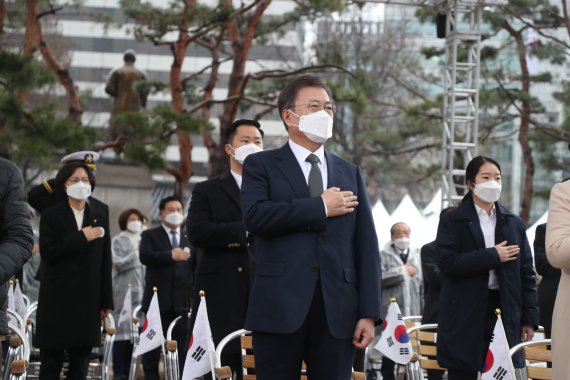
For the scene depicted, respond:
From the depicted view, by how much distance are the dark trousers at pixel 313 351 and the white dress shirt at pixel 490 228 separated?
8.23 ft

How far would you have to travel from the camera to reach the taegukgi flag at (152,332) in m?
8.16

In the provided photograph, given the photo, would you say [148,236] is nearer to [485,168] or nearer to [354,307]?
[485,168]

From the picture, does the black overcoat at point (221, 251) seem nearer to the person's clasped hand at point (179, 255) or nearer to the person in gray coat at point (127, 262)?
the person's clasped hand at point (179, 255)

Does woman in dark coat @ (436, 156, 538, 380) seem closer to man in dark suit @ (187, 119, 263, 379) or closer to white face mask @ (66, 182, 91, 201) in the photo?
man in dark suit @ (187, 119, 263, 379)

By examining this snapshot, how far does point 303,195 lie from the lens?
5.23 m

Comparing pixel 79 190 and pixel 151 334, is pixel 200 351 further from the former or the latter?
pixel 79 190

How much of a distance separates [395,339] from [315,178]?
243 cm

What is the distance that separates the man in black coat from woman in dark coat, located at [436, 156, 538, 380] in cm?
126

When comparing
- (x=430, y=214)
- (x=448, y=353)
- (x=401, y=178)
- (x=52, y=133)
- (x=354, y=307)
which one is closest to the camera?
(x=354, y=307)

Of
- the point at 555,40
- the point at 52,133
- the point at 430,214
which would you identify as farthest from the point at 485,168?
the point at 555,40

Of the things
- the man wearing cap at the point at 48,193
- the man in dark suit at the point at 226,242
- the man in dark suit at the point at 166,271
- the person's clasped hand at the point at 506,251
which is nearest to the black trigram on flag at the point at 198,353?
the man in dark suit at the point at 226,242

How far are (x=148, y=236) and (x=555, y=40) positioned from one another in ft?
45.4

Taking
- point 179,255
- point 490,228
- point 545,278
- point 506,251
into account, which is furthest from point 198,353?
point 179,255

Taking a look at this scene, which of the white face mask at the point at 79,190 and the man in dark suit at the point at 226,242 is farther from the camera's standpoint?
the white face mask at the point at 79,190
